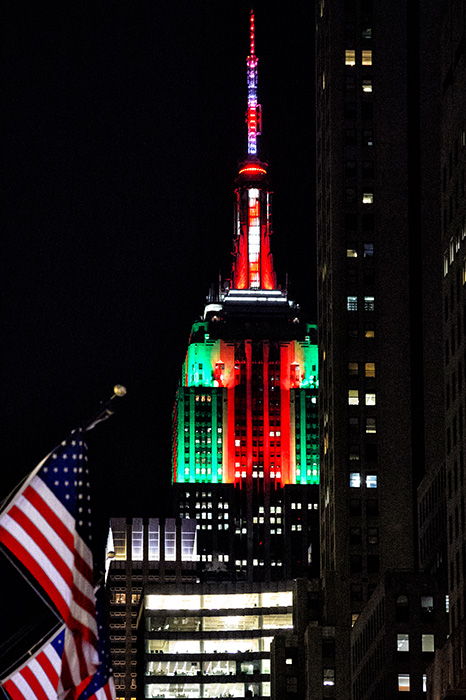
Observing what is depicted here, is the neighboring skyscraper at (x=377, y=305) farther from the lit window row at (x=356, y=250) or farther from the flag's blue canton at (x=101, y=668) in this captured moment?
the flag's blue canton at (x=101, y=668)

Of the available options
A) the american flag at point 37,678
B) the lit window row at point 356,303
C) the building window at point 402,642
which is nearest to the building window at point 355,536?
the lit window row at point 356,303

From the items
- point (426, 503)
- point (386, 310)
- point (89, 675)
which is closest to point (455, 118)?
point (426, 503)

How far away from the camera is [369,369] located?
191m

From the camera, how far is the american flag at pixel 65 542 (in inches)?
1277

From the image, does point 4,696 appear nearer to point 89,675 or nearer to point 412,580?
point 89,675

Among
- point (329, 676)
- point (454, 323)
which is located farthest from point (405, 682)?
point (329, 676)

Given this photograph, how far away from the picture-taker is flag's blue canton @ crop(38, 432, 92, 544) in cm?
3334

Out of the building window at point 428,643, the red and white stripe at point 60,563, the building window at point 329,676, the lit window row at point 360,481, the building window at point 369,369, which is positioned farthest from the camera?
the building window at point 369,369

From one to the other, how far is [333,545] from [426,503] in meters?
23.5

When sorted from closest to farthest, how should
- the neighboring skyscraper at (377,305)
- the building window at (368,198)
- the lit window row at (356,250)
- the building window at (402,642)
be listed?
the building window at (402,642)
the neighboring skyscraper at (377,305)
the lit window row at (356,250)
the building window at (368,198)

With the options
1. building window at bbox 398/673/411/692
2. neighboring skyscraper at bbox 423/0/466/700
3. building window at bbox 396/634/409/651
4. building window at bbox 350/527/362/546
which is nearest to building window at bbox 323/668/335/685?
building window at bbox 350/527/362/546

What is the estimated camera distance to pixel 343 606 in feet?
600

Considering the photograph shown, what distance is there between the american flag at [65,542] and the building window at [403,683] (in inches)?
4275

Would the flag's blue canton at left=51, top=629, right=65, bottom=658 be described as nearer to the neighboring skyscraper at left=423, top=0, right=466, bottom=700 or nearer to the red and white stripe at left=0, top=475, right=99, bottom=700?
the red and white stripe at left=0, top=475, right=99, bottom=700
